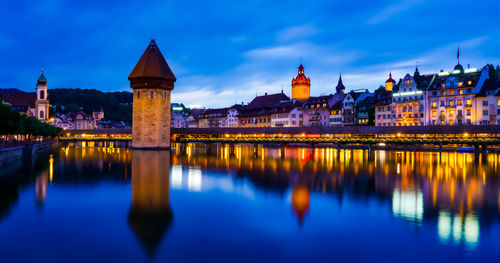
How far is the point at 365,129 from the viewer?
150ft

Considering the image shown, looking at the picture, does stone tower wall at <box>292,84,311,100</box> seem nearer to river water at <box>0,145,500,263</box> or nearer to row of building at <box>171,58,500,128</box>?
row of building at <box>171,58,500,128</box>

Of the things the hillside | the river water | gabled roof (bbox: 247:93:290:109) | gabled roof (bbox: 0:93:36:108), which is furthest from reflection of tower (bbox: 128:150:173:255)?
the hillside

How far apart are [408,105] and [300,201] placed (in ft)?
157

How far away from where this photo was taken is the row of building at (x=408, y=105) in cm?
5008

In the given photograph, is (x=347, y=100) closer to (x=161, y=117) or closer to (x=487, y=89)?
(x=487, y=89)

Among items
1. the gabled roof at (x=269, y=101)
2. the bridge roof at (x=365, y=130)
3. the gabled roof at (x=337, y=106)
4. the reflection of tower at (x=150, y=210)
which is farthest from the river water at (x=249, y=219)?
the gabled roof at (x=269, y=101)

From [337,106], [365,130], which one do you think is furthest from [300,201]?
[337,106]

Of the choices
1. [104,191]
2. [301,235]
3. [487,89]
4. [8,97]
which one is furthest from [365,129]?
[8,97]

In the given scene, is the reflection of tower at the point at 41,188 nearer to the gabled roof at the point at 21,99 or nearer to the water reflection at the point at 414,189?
the water reflection at the point at 414,189

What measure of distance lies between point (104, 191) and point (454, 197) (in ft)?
43.6

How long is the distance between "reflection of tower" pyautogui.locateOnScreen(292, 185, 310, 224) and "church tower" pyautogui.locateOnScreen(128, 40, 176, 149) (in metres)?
30.5

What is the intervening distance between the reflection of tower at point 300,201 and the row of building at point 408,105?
40.6 metres

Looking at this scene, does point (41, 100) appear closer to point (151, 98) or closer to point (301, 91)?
point (151, 98)

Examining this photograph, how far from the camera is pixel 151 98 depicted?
148 feet
